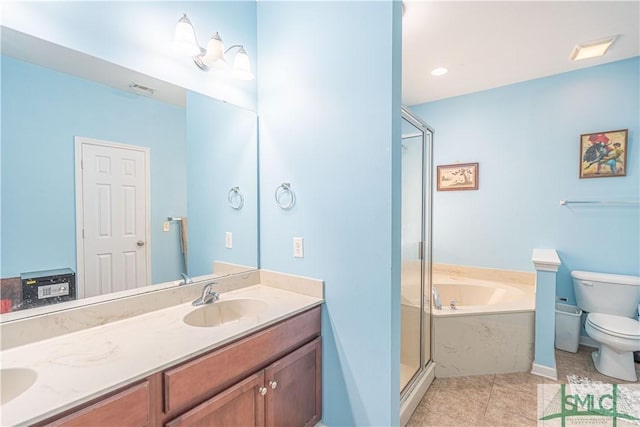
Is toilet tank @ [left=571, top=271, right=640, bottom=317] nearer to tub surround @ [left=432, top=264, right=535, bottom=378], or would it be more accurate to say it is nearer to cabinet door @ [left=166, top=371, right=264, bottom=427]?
tub surround @ [left=432, top=264, right=535, bottom=378]

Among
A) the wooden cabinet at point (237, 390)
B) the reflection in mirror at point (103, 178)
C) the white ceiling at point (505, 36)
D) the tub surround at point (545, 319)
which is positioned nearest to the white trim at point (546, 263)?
the tub surround at point (545, 319)

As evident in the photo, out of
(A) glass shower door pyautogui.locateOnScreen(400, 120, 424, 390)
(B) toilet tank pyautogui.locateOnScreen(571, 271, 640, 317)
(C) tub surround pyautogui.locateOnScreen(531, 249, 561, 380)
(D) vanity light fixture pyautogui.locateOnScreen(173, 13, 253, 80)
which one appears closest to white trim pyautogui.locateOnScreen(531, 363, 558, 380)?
(C) tub surround pyautogui.locateOnScreen(531, 249, 561, 380)

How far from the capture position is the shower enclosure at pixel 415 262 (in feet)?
6.34

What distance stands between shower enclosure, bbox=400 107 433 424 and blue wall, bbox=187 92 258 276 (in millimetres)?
993

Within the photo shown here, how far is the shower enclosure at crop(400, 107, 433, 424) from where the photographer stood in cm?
193

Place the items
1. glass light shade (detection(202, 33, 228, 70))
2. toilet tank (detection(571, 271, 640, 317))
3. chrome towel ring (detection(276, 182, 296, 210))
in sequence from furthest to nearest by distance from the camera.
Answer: toilet tank (detection(571, 271, 640, 317)) < chrome towel ring (detection(276, 182, 296, 210)) < glass light shade (detection(202, 33, 228, 70))

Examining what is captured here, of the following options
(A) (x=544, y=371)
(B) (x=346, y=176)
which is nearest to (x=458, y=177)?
(A) (x=544, y=371)

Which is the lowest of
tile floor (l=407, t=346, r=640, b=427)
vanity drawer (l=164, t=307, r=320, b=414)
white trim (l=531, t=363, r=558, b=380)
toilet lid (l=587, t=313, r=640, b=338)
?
Answer: tile floor (l=407, t=346, r=640, b=427)

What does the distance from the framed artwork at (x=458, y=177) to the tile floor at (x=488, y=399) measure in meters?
1.87

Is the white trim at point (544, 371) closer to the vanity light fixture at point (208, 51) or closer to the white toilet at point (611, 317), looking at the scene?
the white toilet at point (611, 317)

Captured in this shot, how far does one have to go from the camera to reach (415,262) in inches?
84.3

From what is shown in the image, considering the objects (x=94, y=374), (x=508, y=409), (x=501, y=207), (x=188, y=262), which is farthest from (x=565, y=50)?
(x=94, y=374)

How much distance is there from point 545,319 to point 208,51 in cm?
299

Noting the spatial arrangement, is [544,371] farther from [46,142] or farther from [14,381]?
→ [46,142]
